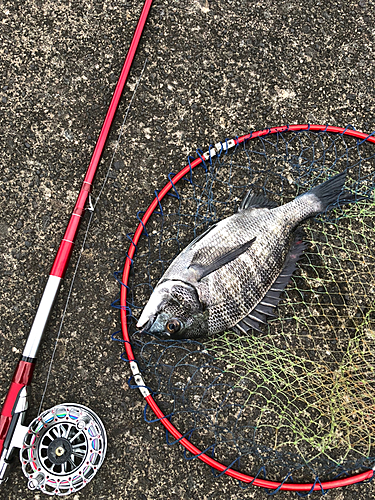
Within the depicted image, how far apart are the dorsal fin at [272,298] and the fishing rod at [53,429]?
1.19 m

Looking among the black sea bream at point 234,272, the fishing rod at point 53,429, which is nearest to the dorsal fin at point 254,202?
the black sea bream at point 234,272

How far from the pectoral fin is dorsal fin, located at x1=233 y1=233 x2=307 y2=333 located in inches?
14.2

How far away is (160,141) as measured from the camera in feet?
9.30

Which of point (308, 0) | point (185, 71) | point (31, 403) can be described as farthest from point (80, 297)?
point (308, 0)

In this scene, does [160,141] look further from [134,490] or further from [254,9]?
[134,490]

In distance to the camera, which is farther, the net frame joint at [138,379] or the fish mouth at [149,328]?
the net frame joint at [138,379]

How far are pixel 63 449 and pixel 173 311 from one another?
1.12 meters

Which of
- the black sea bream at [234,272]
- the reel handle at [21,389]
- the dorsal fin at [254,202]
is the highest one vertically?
the dorsal fin at [254,202]

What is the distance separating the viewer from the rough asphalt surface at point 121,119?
2.65m

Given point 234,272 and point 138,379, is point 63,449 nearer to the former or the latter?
point 138,379

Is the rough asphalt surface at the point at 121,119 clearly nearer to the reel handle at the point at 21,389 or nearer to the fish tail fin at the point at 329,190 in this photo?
the reel handle at the point at 21,389

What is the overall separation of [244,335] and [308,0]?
8.77 ft

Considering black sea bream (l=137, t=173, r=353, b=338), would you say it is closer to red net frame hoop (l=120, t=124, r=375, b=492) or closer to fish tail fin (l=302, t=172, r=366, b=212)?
fish tail fin (l=302, t=172, r=366, b=212)

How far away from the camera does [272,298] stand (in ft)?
8.52
